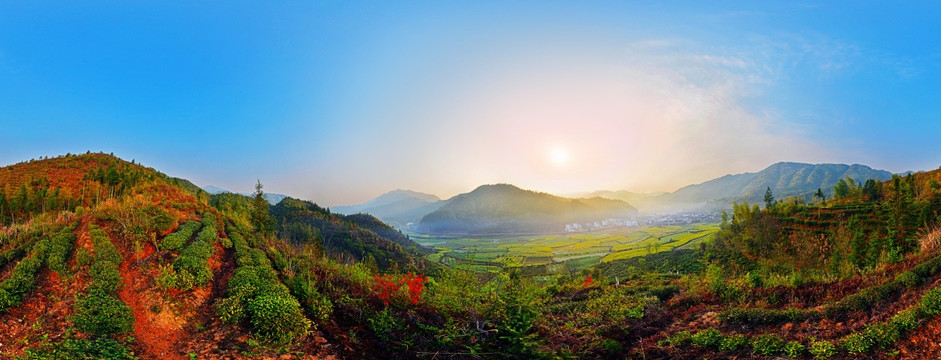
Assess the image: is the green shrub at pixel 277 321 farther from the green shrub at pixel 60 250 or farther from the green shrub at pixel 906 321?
the green shrub at pixel 906 321

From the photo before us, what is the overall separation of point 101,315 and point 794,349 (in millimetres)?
14805

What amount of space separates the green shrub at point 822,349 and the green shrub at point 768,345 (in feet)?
1.80

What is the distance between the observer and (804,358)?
8.04 metres

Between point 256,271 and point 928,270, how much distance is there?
18398 mm

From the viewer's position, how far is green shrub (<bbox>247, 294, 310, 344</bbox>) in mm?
7910

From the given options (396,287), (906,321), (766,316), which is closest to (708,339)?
(766,316)

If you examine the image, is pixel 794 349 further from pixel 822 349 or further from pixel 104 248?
pixel 104 248

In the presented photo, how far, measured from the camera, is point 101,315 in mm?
7480

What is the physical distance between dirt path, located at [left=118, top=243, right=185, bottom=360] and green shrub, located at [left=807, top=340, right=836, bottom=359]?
518 inches

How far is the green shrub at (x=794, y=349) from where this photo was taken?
26.4ft

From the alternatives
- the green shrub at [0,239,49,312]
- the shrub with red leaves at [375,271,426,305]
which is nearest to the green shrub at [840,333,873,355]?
the shrub with red leaves at [375,271,426,305]

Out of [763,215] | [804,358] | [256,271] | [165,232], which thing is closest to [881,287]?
[804,358]

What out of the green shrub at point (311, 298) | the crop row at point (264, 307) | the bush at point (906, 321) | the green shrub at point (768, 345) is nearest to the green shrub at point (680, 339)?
the green shrub at point (768, 345)

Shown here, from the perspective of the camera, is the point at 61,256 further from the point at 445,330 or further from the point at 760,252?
the point at 760,252
